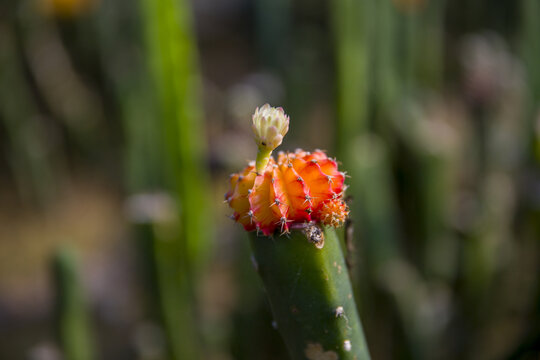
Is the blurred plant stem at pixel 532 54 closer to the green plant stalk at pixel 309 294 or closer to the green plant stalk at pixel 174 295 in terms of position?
the green plant stalk at pixel 174 295

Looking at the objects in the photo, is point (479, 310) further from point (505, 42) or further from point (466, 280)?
point (505, 42)

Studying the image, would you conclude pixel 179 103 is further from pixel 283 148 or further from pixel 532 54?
pixel 532 54

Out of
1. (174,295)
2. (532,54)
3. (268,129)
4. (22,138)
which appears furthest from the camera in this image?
(22,138)

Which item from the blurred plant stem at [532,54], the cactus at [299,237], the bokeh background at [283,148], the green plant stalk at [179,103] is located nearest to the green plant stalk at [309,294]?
the cactus at [299,237]

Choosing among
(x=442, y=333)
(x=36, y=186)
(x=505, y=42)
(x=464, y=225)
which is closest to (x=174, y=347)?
(x=442, y=333)

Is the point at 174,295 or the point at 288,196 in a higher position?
the point at 174,295

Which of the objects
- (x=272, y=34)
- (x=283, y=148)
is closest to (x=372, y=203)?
(x=283, y=148)

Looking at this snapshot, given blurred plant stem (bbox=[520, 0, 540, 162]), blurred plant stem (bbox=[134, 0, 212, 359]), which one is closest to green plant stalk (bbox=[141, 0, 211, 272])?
blurred plant stem (bbox=[134, 0, 212, 359])

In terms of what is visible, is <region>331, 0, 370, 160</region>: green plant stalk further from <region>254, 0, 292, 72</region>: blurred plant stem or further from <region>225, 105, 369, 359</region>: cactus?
<region>225, 105, 369, 359</region>: cactus
